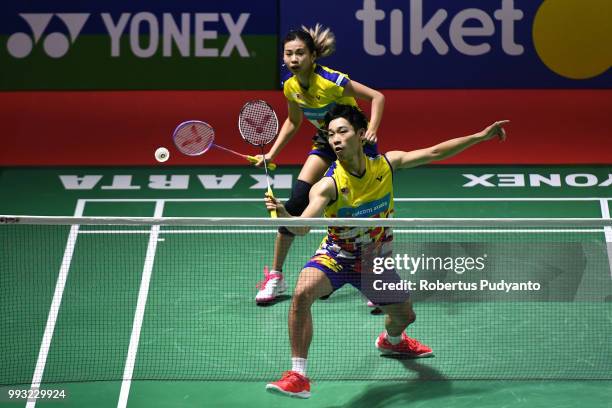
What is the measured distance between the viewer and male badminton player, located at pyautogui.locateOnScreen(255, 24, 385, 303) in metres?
10.7

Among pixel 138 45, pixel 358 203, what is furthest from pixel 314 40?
pixel 138 45

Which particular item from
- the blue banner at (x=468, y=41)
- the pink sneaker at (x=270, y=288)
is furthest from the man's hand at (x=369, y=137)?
the blue banner at (x=468, y=41)

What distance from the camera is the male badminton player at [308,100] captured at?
35.2ft

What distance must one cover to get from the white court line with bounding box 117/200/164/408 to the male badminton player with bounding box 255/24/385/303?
101cm

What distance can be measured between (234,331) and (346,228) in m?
1.68

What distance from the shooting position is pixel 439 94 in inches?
561

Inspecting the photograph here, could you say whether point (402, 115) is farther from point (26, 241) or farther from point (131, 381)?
point (131, 381)

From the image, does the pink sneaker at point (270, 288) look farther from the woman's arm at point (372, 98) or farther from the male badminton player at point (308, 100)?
the woman's arm at point (372, 98)

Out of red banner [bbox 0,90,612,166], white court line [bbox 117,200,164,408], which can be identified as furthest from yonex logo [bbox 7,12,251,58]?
white court line [bbox 117,200,164,408]

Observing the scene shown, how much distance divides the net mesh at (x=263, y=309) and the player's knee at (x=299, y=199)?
0.85 m

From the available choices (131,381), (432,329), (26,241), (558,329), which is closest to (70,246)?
(26,241)

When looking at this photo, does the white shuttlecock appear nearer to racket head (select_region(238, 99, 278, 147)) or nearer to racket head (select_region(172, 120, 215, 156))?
racket head (select_region(172, 120, 215, 156))

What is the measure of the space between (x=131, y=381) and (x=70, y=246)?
252 cm

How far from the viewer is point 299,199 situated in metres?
10.8
